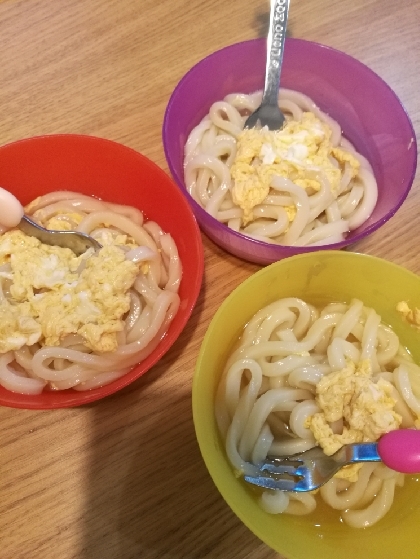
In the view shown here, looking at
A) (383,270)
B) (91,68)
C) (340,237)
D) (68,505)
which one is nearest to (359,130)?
(340,237)

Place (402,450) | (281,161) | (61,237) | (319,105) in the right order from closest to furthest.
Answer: (402,450), (61,237), (281,161), (319,105)

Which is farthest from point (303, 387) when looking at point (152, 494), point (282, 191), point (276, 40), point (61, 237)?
point (276, 40)

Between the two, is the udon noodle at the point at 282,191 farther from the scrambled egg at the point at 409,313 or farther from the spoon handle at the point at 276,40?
the scrambled egg at the point at 409,313

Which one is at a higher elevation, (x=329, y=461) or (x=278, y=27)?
(x=278, y=27)

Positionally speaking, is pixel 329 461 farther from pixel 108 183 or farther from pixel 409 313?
pixel 108 183

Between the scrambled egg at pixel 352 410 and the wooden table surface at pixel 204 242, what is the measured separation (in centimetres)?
26

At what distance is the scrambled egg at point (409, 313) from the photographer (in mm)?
1053

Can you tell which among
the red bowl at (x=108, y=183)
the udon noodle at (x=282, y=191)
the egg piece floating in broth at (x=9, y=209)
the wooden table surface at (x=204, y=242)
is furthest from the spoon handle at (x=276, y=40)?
the egg piece floating in broth at (x=9, y=209)

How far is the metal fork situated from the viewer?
0.83m

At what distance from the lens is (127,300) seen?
1129 mm

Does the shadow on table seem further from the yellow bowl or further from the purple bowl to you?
the purple bowl

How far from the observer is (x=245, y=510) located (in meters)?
0.81

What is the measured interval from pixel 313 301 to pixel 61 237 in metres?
0.64

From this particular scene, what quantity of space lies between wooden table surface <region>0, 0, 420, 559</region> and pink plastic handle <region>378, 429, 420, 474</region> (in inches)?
14.0
